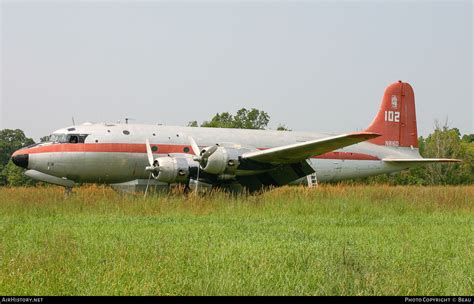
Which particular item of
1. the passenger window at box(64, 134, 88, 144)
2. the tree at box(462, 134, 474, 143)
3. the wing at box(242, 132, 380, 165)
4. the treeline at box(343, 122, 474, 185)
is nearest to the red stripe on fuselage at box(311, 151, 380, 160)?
the wing at box(242, 132, 380, 165)

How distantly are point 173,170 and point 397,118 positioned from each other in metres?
12.2

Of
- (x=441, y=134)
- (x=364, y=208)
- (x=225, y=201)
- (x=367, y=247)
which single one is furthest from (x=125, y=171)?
(x=441, y=134)

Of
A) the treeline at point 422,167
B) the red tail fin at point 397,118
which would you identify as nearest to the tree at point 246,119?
the treeline at point 422,167

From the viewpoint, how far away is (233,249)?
23.0 feet

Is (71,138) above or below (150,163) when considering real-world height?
above

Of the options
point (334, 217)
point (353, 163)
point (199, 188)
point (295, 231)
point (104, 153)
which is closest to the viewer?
point (295, 231)

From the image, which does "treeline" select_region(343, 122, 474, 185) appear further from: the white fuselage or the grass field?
the grass field

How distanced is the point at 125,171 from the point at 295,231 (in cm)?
1029

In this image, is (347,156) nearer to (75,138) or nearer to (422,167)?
(75,138)

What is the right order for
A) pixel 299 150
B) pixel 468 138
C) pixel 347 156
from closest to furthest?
pixel 299 150
pixel 347 156
pixel 468 138

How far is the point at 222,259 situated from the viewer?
20.6ft

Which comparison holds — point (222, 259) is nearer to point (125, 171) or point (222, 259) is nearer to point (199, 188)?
point (199, 188)

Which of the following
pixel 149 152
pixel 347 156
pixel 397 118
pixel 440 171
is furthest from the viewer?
pixel 440 171

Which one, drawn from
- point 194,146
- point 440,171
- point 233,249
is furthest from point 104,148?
point 440,171
